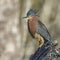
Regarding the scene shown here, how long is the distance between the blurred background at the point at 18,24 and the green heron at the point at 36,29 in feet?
20.7

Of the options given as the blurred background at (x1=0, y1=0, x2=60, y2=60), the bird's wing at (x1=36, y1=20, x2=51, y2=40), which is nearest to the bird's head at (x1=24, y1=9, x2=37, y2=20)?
the bird's wing at (x1=36, y1=20, x2=51, y2=40)

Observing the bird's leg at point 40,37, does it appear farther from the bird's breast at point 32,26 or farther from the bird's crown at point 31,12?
the bird's crown at point 31,12

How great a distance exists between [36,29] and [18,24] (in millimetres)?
6943

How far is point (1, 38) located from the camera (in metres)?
10.9

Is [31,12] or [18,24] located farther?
[18,24]

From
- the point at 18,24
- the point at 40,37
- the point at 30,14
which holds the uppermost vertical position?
the point at 30,14

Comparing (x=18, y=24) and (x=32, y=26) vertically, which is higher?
(x=32, y=26)

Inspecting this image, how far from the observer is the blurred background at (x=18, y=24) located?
412 inches

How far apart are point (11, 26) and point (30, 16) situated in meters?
7.23

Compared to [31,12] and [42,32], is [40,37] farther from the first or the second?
[31,12]

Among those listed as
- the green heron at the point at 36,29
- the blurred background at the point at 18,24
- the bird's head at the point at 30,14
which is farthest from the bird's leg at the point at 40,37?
the blurred background at the point at 18,24

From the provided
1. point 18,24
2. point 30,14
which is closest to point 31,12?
point 30,14

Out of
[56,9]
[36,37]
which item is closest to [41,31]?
[36,37]

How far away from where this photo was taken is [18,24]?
1088cm
